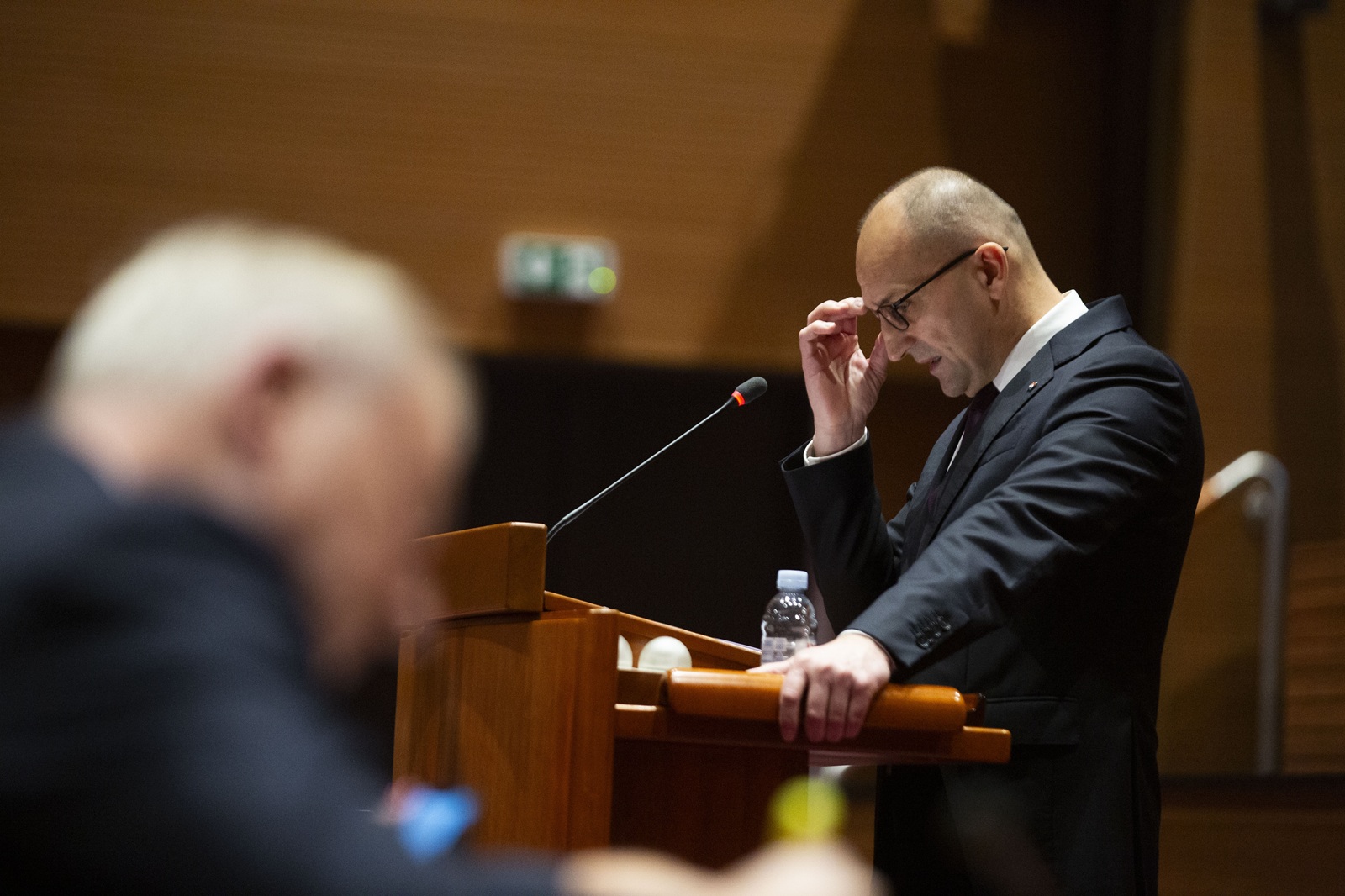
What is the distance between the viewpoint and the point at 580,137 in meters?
5.12

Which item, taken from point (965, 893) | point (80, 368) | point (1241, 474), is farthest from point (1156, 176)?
point (80, 368)

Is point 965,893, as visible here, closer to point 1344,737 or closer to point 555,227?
point 1344,737

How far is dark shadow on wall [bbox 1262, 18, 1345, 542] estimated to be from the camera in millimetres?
5051

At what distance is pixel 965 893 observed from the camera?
1.86 metres

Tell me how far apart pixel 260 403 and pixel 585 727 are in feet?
2.61

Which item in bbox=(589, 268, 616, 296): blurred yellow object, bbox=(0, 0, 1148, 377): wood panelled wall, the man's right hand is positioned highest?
bbox=(0, 0, 1148, 377): wood panelled wall

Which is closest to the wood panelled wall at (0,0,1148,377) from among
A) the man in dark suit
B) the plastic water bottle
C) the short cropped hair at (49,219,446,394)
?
the plastic water bottle

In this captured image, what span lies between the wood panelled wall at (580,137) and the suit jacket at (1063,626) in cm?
321

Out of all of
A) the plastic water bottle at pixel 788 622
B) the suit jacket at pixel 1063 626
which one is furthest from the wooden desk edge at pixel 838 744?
the plastic water bottle at pixel 788 622

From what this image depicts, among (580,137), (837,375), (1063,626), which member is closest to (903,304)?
(837,375)

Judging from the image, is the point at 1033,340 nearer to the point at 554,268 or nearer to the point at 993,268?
the point at 993,268

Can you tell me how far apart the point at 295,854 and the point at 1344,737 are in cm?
438

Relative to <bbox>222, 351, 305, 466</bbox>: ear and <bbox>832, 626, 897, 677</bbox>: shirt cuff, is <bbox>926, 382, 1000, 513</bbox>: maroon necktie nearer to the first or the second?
<bbox>832, 626, 897, 677</bbox>: shirt cuff

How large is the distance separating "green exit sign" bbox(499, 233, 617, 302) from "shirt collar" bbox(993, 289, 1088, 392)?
9.51ft
